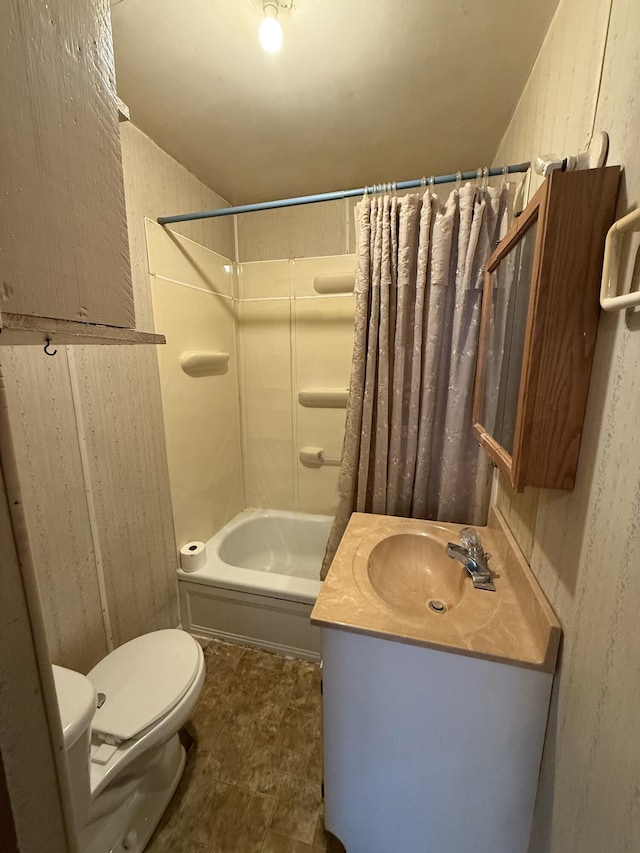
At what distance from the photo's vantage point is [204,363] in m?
1.92

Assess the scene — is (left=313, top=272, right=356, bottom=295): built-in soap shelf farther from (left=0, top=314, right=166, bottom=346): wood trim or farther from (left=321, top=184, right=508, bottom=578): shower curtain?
(left=0, top=314, right=166, bottom=346): wood trim

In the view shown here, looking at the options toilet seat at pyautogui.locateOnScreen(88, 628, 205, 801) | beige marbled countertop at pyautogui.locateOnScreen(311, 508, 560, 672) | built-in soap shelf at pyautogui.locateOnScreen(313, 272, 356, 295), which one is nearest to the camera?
beige marbled countertop at pyautogui.locateOnScreen(311, 508, 560, 672)

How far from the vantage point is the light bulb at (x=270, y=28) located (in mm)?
940

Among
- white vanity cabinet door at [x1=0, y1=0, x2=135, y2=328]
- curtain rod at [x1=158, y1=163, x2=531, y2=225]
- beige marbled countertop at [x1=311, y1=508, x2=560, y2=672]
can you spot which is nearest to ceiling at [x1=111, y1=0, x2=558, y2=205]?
curtain rod at [x1=158, y1=163, x2=531, y2=225]

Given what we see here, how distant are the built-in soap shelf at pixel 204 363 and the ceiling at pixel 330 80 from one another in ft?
3.10

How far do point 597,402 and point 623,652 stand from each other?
16.7 inches

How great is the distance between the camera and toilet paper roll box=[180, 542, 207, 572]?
69.9 inches

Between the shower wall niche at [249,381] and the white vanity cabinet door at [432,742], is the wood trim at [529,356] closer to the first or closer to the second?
the white vanity cabinet door at [432,742]

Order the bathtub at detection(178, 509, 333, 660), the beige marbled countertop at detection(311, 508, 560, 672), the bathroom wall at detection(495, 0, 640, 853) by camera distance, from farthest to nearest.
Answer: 1. the bathtub at detection(178, 509, 333, 660)
2. the beige marbled countertop at detection(311, 508, 560, 672)
3. the bathroom wall at detection(495, 0, 640, 853)

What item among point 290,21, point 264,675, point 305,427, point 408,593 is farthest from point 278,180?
point 264,675

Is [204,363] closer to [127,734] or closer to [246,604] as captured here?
[246,604]

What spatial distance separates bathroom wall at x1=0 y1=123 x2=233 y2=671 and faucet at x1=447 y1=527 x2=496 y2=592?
52.8 inches

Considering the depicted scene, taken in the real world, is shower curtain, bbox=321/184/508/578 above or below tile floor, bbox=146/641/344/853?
above

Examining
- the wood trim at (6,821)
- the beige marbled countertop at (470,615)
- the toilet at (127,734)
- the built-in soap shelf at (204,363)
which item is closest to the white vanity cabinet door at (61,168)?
the wood trim at (6,821)
